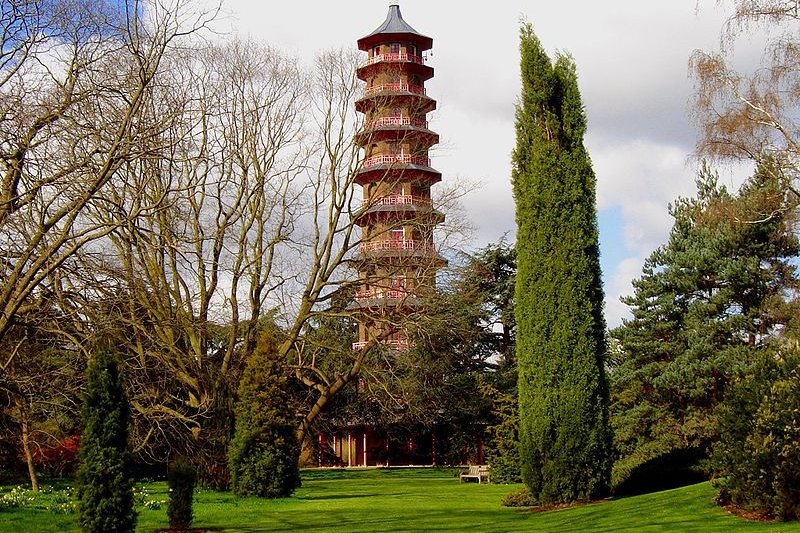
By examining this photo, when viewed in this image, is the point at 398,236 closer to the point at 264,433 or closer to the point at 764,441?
the point at 264,433

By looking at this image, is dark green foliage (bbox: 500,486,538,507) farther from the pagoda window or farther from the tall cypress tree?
the pagoda window

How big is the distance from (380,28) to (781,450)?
3802 cm

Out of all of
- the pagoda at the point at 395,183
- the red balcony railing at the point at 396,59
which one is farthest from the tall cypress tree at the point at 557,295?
the red balcony railing at the point at 396,59

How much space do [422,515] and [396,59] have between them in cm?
3196

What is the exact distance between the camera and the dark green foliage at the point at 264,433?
20.2 metres

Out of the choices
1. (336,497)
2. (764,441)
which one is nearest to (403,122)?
(336,497)

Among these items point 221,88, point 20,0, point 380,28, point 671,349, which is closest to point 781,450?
point 20,0

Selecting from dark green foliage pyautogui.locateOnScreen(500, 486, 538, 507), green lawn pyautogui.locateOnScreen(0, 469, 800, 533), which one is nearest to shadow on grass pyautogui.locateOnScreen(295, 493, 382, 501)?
green lawn pyautogui.locateOnScreen(0, 469, 800, 533)

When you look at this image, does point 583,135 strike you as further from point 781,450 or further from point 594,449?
point 781,450

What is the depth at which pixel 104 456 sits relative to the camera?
11969 millimetres

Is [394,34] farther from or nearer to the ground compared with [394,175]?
farther from the ground

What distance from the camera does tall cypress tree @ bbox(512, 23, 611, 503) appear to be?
1642 centimetres

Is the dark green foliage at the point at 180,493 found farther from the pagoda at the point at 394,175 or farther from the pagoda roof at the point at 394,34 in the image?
the pagoda roof at the point at 394,34

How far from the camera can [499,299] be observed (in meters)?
35.6
